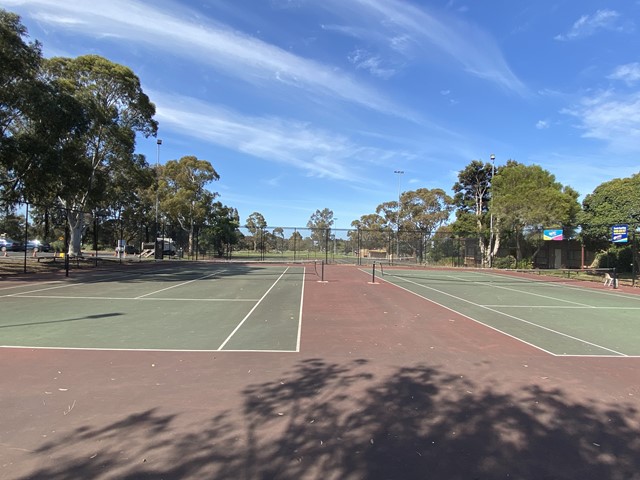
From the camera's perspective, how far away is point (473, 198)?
51.7m

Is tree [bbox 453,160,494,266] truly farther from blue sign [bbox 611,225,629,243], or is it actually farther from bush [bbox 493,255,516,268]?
blue sign [bbox 611,225,629,243]

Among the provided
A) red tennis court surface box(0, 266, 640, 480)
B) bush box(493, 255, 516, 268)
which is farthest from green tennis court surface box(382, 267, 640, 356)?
bush box(493, 255, 516, 268)

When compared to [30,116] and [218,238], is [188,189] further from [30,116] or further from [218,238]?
[30,116]

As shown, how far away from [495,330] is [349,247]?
45.9 meters

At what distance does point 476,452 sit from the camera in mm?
3869

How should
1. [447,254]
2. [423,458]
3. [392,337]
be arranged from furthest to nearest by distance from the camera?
[447,254] → [392,337] → [423,458]

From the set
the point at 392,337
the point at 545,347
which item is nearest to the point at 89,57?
the point at 392,337

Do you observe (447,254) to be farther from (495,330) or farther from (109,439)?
(109,439)

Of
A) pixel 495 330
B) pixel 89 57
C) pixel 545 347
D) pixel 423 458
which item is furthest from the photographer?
pixel 89 57

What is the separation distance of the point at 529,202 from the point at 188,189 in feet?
129

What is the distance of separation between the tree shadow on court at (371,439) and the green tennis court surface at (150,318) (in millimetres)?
2886

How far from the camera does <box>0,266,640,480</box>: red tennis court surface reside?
3.57 meters

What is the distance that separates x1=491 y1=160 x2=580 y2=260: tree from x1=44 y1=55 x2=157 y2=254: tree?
32165 mm

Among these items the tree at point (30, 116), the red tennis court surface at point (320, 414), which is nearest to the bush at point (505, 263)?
the red tennis court surface at point (320, 414)
